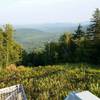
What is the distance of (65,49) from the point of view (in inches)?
2095

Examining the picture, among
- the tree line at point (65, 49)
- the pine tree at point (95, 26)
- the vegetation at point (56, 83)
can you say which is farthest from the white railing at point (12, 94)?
the pine tree at point (95, 26)

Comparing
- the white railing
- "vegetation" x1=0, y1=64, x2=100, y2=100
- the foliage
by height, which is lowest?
the foliage

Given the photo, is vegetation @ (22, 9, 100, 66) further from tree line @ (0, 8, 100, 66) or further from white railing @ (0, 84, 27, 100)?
white railing @ (0, 84, 27, 100)

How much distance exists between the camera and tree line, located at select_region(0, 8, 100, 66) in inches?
1873

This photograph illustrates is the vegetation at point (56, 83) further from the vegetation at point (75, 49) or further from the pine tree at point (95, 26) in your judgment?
the pine tree at point (95, 26)

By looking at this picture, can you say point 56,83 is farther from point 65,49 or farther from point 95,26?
point 65,49

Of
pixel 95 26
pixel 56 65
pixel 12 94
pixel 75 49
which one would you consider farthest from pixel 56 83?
pixel 75 49

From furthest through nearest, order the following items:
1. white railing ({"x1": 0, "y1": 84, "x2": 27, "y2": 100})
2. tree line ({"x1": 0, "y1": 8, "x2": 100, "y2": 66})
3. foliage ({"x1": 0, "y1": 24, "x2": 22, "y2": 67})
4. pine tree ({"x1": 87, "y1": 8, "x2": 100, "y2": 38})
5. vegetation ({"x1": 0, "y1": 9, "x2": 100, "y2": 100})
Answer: foliage ({"x1": 0, "y1": 24, "x2": 22, "y2": 67}) < pine tree ({"x1": 87, "y1": 8, "x2": 100, "y2": 38}) < tree line ({"x1": 0, "y1": 8, "x2": 100, "y2": 66}) < vegetation ({"x1": 0, "y1": 9, "x2": 100, "y2": 100}) < white railing ({"x1": 0, "y1": 84, "x2": 27, "y2": 100})

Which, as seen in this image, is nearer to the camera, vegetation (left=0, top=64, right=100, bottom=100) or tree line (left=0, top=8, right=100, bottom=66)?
vegetation (left=0, top=64, right=100, bottom=100)

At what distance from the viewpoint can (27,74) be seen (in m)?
34.6

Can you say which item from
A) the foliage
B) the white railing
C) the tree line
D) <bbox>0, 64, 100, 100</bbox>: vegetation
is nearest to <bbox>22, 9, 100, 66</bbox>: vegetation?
the tree line

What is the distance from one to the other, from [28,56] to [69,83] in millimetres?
32590

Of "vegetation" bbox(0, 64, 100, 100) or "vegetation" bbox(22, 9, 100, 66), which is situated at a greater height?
"vegetation" bbox(0, 64, 100, 100)

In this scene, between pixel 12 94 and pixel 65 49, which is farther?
pixel 65 49
